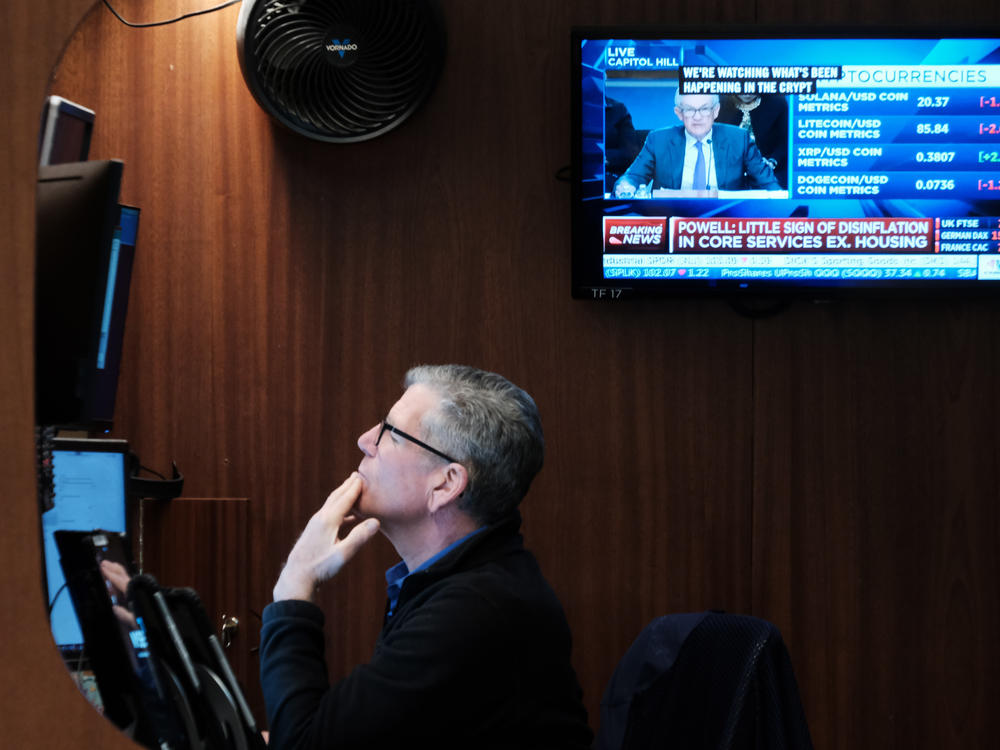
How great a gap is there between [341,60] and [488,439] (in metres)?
1.43

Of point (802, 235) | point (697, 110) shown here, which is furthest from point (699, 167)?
point (802, 235)

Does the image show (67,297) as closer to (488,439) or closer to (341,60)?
(488,439)

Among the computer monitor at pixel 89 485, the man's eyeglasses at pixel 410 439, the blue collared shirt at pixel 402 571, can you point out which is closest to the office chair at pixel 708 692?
the blue collared shirt at pixel 402 571

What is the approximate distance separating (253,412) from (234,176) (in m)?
0.68

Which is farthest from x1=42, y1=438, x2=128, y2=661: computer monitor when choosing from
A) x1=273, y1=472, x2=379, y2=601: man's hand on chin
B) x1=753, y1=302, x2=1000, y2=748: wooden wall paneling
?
x1=753, y1=302, x2=1000, y2=748: wooden wall paneling

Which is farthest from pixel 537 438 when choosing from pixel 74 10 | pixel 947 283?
pixel 947 283

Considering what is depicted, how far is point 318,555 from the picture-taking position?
1580 mm

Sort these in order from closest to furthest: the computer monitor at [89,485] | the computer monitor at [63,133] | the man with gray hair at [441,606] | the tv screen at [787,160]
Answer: the computer monitor at [63,133] < the man with gray hair at [441,606] < the computer monitor at [89,485] < the tv screen at [787,160]

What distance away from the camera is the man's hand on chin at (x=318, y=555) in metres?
1.54

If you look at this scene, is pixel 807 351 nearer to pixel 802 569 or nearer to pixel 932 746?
pixel 802 569

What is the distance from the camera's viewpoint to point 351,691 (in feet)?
4.46

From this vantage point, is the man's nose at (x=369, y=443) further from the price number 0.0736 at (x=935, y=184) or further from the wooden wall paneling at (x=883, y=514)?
the price number 0.0736 at (x=935, y=184)

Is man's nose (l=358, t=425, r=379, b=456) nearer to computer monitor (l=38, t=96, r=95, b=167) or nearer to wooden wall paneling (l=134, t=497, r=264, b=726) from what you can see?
computer monitor (l=38, t=96, r=95, b=167)

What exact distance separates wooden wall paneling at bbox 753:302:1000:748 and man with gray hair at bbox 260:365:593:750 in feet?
4.24
